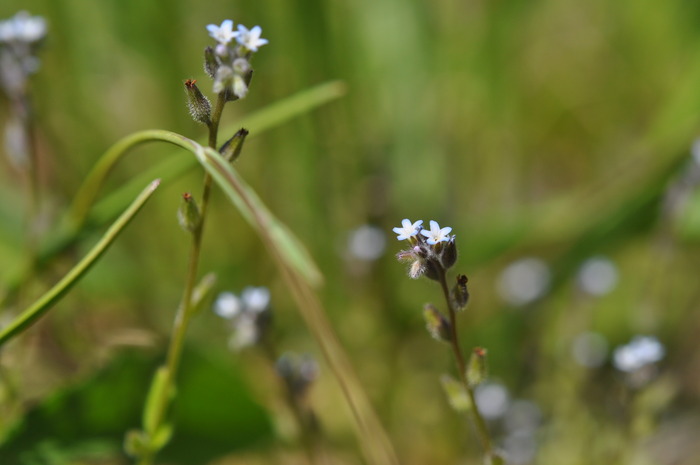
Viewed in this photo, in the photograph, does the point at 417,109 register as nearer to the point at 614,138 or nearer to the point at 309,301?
the point at 614,138

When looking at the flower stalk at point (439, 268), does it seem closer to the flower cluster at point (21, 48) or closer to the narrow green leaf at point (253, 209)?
the narrow green leaf at point (253, 209)

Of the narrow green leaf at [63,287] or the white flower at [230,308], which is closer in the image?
the narrow green leaf at [63,287]

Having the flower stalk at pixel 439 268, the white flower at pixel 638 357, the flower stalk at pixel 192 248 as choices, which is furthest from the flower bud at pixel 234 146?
the white flower at pixel 638 357

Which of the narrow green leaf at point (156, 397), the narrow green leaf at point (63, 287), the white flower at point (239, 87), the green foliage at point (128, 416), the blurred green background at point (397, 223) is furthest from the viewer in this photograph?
the blurred green background at point (397, 223)

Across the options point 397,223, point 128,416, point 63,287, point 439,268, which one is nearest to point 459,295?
point 439,268

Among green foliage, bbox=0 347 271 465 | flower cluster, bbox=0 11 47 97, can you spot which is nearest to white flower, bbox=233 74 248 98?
flower cluster, bbox=0 11 47 97

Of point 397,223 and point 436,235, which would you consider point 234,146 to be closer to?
point 436,235

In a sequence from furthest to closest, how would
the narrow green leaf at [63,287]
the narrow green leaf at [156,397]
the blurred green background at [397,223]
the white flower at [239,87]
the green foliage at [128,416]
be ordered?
the blurred green background at [397,223], the green foliage at [128,416], the narrow green leaf at [156,397], the narrow green leaf at [63,287], the white flower at [239,87]
